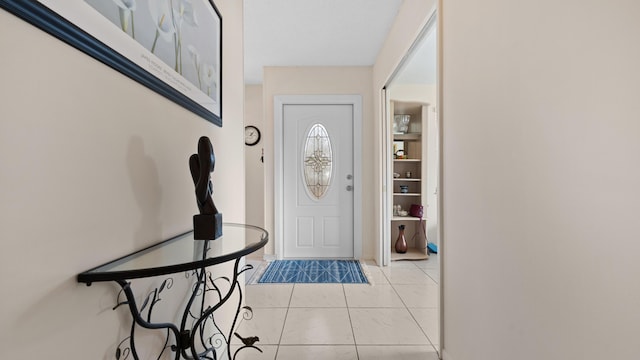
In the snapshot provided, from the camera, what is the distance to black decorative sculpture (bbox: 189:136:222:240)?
1.03 metres

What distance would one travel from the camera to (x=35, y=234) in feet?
1.88

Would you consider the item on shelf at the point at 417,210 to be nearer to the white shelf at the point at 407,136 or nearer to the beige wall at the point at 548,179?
the white shelf at the point at 407,136

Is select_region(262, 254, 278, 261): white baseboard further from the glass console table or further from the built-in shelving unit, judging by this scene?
the glass console table

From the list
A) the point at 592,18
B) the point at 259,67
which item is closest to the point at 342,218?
the point at 259,67

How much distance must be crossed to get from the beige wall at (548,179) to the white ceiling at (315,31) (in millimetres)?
1421

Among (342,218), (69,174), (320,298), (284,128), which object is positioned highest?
(284,128)

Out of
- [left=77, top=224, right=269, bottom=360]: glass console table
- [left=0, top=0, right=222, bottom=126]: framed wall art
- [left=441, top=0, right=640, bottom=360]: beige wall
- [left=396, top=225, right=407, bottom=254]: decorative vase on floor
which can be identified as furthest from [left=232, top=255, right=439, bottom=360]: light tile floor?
[left=0, top=0, right=222, bottom=126]: framed wall art

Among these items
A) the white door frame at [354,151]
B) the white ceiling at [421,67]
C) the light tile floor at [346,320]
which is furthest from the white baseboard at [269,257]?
the white ceiling at [421,67]

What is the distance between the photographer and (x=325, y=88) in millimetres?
3893

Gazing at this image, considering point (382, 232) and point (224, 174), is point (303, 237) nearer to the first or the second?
point (382, 232)

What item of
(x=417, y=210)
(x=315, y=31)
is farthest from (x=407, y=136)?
(x=315, y=31)

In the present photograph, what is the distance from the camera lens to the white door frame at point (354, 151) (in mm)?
3869

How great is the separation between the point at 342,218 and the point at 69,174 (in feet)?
11.3

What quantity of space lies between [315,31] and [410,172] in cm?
239
